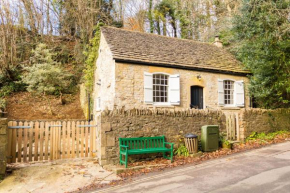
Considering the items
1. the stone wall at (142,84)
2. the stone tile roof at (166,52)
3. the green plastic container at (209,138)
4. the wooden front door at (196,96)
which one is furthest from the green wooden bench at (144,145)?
the wooden front door at (196,96)

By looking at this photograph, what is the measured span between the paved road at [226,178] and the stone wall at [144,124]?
5.17ft

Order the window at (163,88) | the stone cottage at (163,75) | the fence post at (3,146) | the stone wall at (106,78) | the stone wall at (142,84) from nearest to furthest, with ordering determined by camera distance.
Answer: the fence post at (3,146) → the stone wall at (142,84) → the stone cottage at (163,75) → the stone wall at (106,78) → the window at (163,88)

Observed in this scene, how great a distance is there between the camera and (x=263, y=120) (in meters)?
11.0

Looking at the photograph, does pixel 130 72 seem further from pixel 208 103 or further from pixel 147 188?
pixel 147 188

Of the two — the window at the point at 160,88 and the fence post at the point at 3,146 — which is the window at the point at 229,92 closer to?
the window at the point at 160,88

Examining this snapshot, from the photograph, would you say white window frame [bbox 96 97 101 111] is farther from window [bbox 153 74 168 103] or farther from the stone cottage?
window [bbox 153 74 168 103]

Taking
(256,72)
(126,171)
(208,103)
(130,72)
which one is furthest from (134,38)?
(126,171)

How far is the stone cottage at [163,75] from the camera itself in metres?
11.6

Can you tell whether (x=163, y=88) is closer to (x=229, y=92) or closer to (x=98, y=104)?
(x=98, y=104)

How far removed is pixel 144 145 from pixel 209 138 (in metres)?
2.70

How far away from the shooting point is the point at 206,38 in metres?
21.2

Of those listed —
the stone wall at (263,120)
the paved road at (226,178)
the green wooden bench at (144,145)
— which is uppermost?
the stone wall at (263,120)

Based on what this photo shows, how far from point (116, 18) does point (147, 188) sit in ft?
71.9

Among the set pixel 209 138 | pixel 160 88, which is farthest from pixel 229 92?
pixel 209 138
